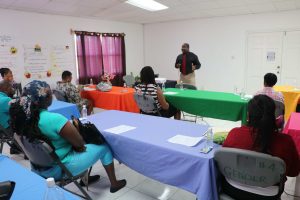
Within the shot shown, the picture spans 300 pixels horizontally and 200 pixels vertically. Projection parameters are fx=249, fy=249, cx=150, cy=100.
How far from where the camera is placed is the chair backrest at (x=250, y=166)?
1.38 metres

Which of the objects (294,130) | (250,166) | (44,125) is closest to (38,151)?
(44,125)

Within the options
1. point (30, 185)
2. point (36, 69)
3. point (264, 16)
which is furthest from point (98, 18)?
point (30, 185)

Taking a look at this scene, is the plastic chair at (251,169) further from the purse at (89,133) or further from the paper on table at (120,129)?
the purse at (89,133)

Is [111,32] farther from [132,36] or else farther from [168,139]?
[168,139]

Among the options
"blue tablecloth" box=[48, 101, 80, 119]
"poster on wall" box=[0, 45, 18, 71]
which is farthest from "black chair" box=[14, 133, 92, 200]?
"poster on wall" box=[0, 45, 18, 71]

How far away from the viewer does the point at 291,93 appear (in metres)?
4.29

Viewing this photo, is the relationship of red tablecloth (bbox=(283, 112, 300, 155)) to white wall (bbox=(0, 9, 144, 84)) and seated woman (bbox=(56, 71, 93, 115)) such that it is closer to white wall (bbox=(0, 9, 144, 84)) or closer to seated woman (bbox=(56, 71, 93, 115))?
seated woman (bbox=(56, 71, 93, 115))

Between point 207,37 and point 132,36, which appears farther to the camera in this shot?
point 132,36

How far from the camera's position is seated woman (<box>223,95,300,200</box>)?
1451mm

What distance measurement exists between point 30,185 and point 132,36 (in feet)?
24.1

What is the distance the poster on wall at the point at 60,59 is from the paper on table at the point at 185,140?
4.93 m

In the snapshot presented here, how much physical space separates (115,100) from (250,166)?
334 centimetres

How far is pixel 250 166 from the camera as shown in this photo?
4.73ft

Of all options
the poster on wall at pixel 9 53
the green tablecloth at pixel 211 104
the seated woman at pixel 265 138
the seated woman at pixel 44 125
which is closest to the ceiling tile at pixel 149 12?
the poster on wall at pixel 9 53
